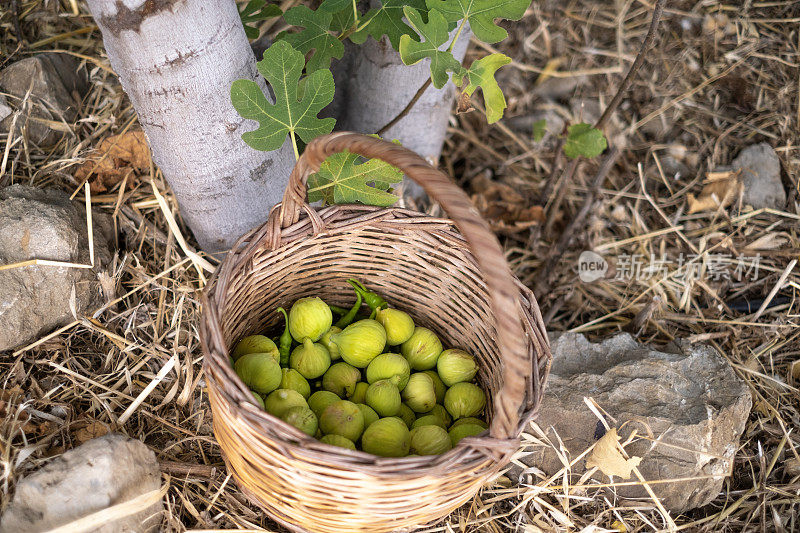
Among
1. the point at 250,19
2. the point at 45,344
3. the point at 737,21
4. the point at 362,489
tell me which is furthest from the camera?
the point at 737,21

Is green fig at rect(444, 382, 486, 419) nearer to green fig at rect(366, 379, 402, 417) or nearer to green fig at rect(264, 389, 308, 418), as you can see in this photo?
green fig at rect(366, 379, 402, 417)

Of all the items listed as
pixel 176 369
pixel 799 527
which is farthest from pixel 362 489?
pixel 799 527

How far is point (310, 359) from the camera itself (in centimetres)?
173

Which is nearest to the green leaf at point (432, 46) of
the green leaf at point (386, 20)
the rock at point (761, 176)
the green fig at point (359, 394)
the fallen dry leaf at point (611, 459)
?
the green leaf at point (386, 20)

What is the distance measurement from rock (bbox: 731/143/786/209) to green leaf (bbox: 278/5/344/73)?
6.37 ft

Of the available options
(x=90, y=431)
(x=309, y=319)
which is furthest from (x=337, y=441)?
(x=90, y=431)

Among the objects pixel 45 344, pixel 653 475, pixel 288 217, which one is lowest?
pixel 653 475

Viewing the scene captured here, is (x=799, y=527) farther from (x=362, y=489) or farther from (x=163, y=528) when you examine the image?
(x=163, y=528)

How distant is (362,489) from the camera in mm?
1270

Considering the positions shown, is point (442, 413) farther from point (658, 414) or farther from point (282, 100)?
point (282, 100)

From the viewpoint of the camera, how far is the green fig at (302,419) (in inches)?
58.5

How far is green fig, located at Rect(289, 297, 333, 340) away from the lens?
1.75 meters

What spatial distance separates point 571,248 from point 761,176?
932mm

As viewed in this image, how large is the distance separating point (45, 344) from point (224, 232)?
0.62 meters
